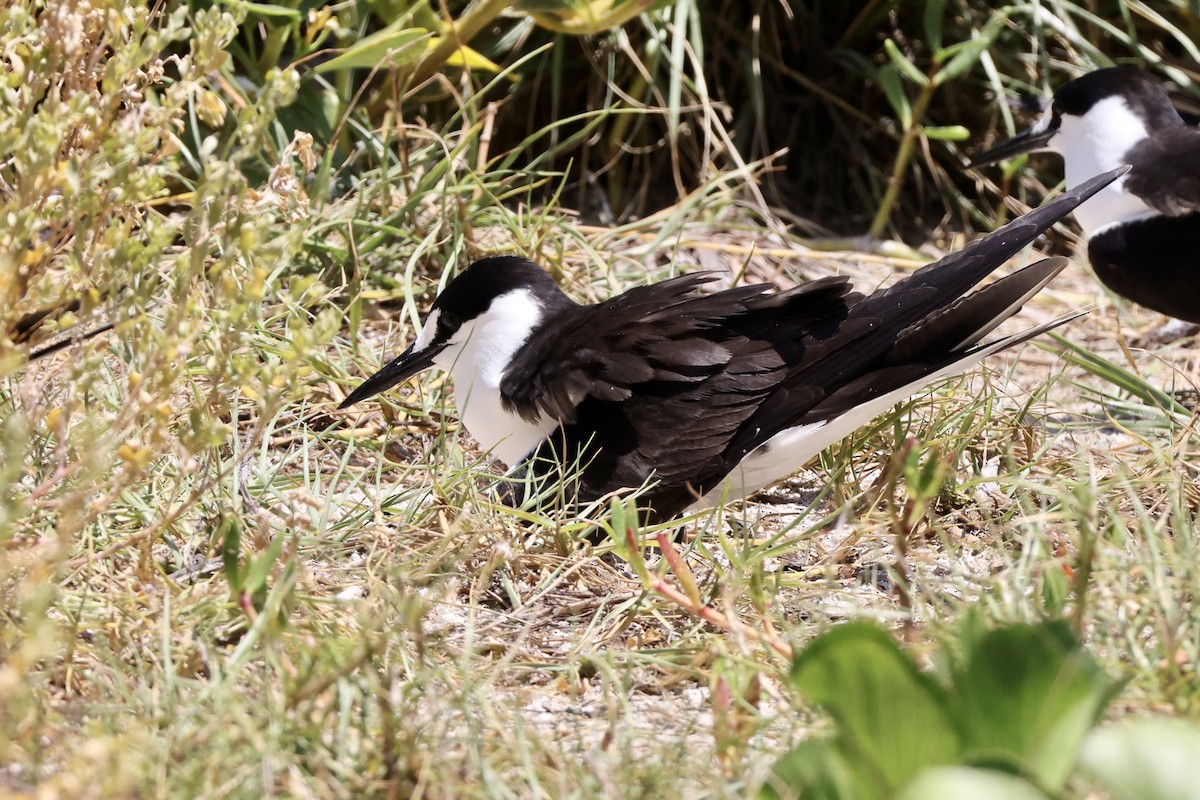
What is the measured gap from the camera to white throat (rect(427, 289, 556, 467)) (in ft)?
9.86

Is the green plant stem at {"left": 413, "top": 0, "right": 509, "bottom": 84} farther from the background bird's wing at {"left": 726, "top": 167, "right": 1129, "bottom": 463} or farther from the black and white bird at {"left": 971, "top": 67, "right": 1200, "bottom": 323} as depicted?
the black and white bird at {"left": 971, "top": 67, "right": 1200, "bottom": 323}

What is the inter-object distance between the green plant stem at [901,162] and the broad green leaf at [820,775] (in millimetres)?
3174

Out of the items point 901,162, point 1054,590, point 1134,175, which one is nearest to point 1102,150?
point 1134,175

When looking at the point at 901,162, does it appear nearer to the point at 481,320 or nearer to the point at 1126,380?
the point at 1126,380

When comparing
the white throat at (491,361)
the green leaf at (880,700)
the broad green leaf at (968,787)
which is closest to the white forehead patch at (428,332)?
the white throat at (491,361)

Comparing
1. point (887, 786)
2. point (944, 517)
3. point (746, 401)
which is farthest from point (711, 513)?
point (887, 786)

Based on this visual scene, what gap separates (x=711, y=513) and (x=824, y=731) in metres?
0.85

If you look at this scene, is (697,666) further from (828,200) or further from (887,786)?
(828,200)

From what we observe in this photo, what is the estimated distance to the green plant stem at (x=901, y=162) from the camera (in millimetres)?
4312

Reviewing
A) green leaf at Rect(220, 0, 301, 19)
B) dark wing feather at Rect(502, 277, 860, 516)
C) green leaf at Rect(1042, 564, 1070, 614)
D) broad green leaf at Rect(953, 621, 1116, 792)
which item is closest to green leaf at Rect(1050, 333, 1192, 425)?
dark wing feather at Rect(502, 277, 860, 516)

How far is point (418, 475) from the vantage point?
292 centimetres

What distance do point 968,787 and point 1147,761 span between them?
18cm

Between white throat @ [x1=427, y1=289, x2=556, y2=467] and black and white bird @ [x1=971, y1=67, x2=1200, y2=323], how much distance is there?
70.4 inches

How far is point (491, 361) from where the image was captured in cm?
311
